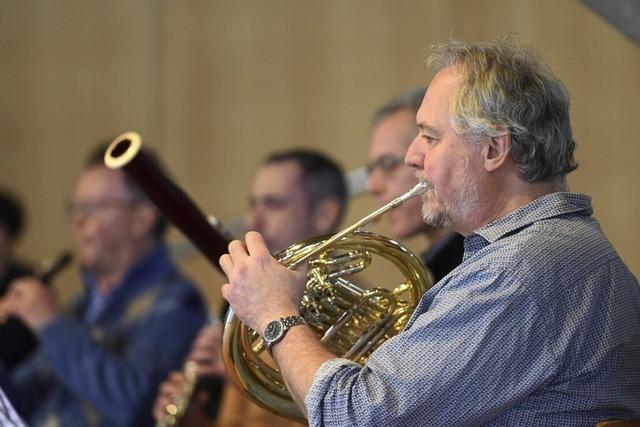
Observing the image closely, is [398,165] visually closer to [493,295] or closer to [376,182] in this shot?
[376,182]

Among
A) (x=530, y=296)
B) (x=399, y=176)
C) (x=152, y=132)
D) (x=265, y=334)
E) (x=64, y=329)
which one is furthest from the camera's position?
(x=152, y=132)

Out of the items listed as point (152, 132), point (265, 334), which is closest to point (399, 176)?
point (265, 334)

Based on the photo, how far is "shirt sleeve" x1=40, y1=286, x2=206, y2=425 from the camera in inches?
135

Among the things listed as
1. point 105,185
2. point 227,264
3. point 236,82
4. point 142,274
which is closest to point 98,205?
point 105,185

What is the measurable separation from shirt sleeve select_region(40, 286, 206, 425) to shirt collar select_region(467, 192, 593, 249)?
191 cm

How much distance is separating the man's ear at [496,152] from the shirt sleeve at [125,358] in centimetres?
191

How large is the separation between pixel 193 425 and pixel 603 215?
6.10 ft

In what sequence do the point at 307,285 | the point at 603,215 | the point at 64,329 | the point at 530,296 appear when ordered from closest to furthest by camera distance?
the point at 530,296, the point at 307,285, the point at 64,329, the point at 603,215

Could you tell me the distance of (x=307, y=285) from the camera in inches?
75.8

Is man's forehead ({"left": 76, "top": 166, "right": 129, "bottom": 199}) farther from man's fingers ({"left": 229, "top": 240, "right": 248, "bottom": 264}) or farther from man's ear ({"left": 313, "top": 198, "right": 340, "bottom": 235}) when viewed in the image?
man's fingers ({"left": 229, "top": 240, "right": 248, "bottom": 264})

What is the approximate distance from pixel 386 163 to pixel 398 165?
0.04m

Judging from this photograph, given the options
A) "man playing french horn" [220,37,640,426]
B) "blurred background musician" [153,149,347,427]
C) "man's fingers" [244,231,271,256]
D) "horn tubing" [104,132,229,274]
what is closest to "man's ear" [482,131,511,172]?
"man playing french horn" [220,37,640,426]

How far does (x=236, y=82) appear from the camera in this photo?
5309mm

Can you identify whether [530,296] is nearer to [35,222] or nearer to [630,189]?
[630,189]
